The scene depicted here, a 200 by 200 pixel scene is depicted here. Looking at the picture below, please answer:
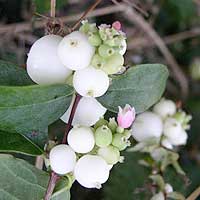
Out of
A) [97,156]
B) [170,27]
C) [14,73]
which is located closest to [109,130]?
[97,156]

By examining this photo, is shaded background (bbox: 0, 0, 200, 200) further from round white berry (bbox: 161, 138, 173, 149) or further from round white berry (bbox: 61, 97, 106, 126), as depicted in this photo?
round white berry (bbox: 61, 97, 106, 126)

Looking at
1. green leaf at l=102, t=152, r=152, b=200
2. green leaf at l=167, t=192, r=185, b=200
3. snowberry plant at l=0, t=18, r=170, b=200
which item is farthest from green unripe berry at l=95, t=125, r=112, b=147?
green leaf at l=102, t=152, r=152, b=200

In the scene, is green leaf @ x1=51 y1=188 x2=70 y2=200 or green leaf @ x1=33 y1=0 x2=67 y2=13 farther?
green leaf @ x1=33 y1=0 x2=67 y2=13

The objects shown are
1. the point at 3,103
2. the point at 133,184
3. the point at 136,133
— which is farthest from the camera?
the point at 133,184

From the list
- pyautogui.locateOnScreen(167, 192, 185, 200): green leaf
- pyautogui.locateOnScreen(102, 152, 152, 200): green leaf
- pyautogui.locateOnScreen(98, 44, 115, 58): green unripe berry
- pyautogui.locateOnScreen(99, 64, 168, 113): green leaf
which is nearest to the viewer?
pyautogui.locateOnScreen(98, 44, 115, 58): green unripe berry

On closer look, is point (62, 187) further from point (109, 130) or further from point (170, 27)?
point (170, 27)

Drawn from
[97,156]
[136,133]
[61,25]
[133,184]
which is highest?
[61,25]

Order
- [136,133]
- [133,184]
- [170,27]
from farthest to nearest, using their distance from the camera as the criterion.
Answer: [170,27] < [133,184] < [136,133]

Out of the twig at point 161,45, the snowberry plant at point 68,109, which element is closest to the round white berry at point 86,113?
the snowberry plant at point 68,109
